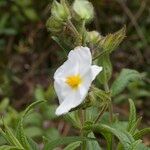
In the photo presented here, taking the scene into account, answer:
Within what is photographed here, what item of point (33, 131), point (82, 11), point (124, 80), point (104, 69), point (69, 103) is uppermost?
point (82, 11)

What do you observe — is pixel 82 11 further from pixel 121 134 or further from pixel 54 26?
pixel 121 134

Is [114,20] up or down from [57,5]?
down

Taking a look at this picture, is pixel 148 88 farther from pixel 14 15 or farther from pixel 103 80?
pixel 103 80

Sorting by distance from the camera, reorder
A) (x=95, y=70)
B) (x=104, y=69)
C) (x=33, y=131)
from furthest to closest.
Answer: (x=33, y=131) → (x=104, y=69) → (x=95, y=70)

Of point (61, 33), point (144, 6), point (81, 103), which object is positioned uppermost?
point (61, 33)

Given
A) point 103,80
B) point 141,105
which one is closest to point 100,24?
point 141,105

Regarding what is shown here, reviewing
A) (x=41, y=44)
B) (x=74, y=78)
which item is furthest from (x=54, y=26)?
(x=41, y=44)

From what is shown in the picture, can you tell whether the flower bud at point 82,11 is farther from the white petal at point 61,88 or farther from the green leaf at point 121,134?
the green leaf at point 121,134
